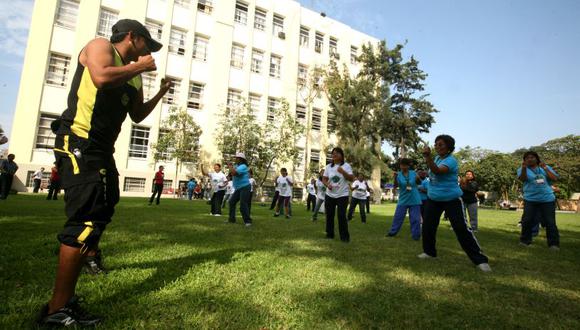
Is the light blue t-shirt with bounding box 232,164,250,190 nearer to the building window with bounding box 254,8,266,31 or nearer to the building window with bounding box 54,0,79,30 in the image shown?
the building window with bounding box 54,0,79,30

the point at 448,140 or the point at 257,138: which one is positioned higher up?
the point at 257,138

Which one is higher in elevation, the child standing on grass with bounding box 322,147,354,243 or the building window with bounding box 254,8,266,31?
the building window with bounding box 254,8,266,31

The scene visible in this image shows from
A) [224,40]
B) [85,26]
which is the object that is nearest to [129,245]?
[85,26]

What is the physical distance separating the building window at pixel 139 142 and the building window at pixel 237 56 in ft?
33.6

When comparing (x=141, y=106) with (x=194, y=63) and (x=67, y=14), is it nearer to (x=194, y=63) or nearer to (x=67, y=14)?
(x=194, y=63)

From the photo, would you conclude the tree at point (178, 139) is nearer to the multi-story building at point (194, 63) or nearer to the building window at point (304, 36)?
the multi-story building at point (194, 63)

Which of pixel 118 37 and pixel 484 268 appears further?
pixel 484 268

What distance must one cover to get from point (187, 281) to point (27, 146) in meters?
25.6

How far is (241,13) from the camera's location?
101 ft

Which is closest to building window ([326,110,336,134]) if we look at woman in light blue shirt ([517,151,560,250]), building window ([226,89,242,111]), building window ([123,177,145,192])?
building window ([226,89,242,111])

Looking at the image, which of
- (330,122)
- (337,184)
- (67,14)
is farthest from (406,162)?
(67,14)

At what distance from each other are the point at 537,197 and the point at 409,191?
9.15 feet

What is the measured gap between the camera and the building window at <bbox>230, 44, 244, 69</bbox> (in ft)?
97.9

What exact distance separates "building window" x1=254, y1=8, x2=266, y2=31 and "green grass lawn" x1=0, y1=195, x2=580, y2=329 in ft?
98.7
